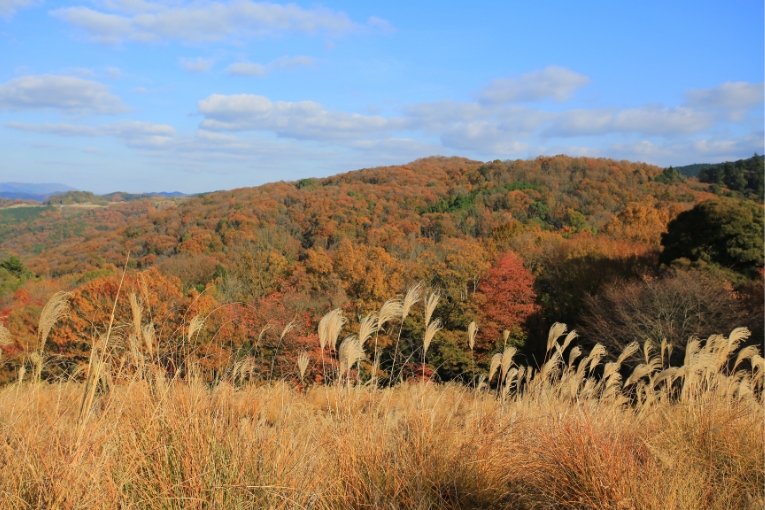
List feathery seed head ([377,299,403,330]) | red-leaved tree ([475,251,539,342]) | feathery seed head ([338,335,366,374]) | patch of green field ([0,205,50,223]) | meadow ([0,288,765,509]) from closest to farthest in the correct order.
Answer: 1. meadow ([0,288,765,509])
2. feathery seed head ([338,335,366,374])
3. feathery seed head ([377,299,403,330])
4. red-leaved tree ([475,251,539,342])
5. patch of green field ([0,205,50,223])

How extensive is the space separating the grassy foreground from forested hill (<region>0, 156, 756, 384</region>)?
70 centimetres

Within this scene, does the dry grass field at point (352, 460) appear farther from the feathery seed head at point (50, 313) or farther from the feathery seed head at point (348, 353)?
the feathery seed head at point (50, 313)

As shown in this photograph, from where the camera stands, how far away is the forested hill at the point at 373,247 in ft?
78.1

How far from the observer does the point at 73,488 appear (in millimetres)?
2330

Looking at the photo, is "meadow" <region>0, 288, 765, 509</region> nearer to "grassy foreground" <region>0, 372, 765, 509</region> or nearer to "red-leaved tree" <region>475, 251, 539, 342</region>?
"grassy foreground" <region>0, 372, 765, 509</region>

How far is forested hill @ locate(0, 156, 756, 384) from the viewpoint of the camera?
2381 cm

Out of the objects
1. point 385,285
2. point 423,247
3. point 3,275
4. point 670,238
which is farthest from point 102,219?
point 670,238

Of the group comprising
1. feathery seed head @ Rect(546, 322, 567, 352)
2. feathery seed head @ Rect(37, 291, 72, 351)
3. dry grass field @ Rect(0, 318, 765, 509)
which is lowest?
dry grass field @ Rect(0, 318, 765, 509)

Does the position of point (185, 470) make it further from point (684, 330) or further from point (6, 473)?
point (684, 330)

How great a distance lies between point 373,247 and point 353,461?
1390 inches

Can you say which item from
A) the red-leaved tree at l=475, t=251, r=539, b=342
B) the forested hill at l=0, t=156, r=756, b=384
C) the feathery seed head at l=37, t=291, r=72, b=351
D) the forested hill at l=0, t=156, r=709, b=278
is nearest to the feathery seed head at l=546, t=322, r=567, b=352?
the forested hill at l=0, t=156, r=756, b=384

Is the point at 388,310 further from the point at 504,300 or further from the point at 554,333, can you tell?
the point at 504,300

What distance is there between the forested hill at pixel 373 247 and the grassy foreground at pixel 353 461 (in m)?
0.70

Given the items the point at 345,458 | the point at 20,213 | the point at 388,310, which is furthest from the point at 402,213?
the point at 20,213
